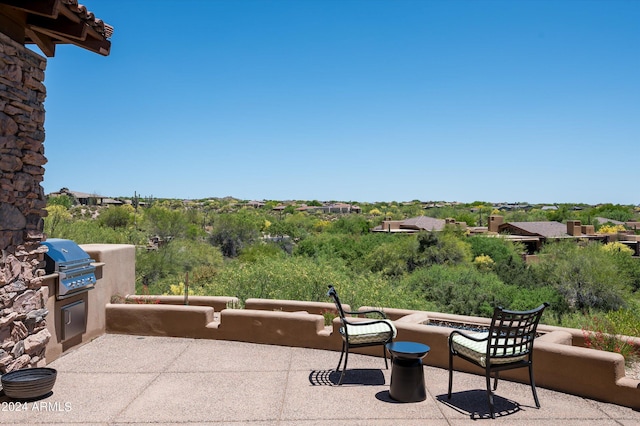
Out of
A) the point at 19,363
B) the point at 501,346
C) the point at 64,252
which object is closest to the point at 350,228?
the point at 64,252

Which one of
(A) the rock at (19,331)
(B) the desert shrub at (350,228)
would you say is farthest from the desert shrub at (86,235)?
(B) the desert shrub at (350,228)

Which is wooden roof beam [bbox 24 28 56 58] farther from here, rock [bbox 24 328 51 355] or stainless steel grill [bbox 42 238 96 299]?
rock [bbox 24 328 51 355]

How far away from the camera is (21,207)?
710 centimetres

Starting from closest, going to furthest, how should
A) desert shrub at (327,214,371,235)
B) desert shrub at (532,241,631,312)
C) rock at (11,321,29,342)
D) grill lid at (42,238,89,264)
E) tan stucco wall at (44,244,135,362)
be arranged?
rock at (11,321,29,342) < tan stucco wall at (44,244,135,362) < grill lid at (42,238,89,264) < desert shrub at (532,241,631,312) < desert shrub at (327,214,371,235)

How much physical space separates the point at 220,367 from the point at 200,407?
63.4 inches

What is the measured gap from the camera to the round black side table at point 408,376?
6.44 metres

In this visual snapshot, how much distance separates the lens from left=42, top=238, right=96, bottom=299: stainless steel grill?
321 inches

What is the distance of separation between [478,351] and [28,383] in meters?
5.33

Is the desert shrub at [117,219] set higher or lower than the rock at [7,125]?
lower

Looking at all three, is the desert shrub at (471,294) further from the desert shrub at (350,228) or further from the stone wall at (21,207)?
the desert shrub at (350,228)

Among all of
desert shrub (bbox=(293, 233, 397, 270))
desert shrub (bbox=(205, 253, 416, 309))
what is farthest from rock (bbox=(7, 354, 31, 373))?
desert shrub (bbox=(293, 233, 397, 270))

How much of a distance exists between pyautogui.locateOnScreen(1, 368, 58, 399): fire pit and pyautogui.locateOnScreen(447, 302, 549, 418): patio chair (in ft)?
16.2

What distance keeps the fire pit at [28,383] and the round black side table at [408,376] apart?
4228mm

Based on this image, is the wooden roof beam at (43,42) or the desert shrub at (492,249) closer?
the wooden roof beam at (43,42)
